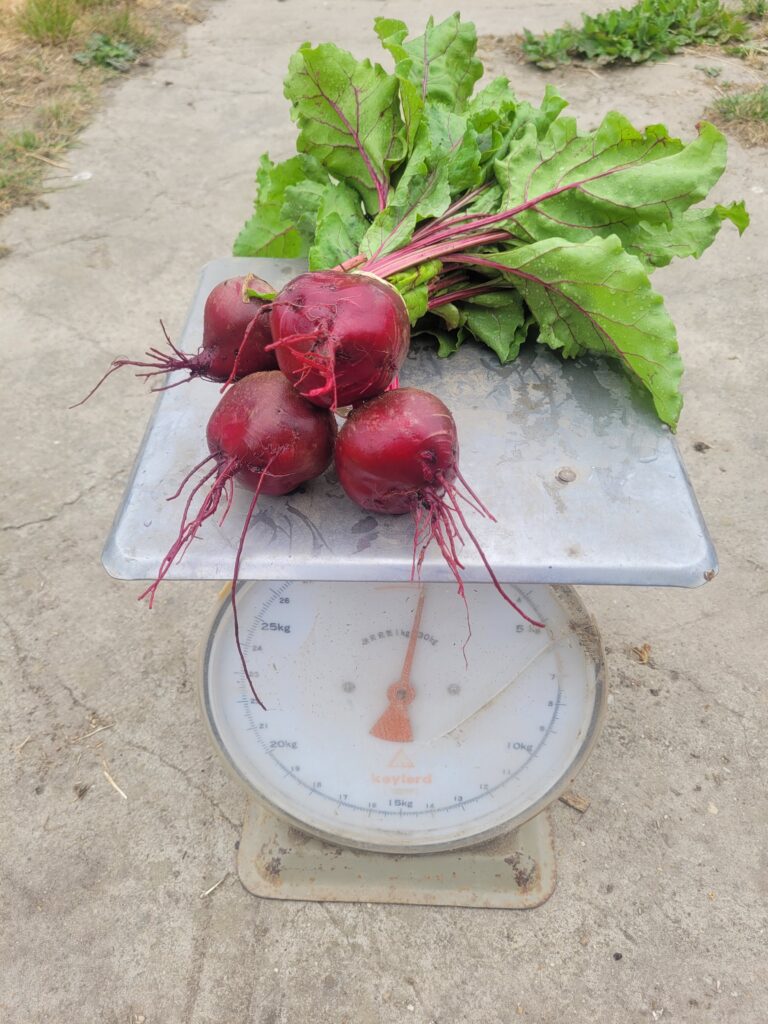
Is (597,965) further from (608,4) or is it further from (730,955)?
(608,4)

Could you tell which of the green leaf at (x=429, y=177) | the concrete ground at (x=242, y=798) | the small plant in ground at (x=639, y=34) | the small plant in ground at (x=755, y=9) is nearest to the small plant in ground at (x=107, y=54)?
the concrete ground at (x=242, y=798)

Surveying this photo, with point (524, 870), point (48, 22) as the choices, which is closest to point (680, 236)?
point (524, 870)

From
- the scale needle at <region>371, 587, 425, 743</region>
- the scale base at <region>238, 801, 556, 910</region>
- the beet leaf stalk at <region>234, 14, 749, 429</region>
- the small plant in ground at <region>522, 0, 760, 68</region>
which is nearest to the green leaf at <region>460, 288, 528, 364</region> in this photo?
the beet leaf stalk at <region>234, 14, 749, 429</region>

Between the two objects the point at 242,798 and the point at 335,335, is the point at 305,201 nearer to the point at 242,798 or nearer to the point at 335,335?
the point at 335,335

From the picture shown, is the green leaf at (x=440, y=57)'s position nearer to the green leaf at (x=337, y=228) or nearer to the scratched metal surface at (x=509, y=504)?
the green leaf at (x=337, y=228)

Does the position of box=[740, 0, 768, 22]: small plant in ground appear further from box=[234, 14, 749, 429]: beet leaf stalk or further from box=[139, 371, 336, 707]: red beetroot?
box=[139, 371, 336, 707]: red beetroot

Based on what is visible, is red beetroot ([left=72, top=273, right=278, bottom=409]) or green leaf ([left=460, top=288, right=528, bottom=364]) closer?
red beetroot ([left=72, top=273, right=278, bottom=409])
